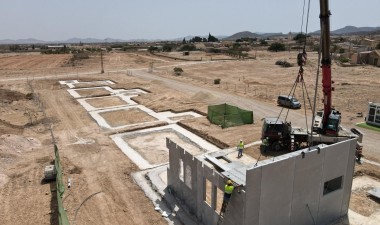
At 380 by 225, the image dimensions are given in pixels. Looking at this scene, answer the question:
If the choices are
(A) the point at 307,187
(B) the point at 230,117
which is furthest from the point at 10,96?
(A) the point at 307,187

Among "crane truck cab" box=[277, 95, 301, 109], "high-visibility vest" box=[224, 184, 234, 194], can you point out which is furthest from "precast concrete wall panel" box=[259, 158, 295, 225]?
"crane truck cab" box=[277, 95, 301, 109]

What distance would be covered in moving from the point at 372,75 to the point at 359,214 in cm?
4903

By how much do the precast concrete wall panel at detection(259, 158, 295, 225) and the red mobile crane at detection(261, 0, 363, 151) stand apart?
7.78 ft

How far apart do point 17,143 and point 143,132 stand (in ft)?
33.1

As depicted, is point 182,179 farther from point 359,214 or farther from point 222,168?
point 359,214

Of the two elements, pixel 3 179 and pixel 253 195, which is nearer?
pixel 253 195

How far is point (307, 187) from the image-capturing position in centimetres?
1291

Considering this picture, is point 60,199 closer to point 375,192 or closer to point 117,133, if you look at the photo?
point 117,133

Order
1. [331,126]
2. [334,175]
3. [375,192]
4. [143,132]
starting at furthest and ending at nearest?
[143,132]
[331,126]
[375,192]
[334,175]

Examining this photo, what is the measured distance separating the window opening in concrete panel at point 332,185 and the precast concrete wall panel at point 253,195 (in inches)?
173

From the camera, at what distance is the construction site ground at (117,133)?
15883mm

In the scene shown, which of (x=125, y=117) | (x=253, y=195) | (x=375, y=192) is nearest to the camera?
(x=253, y=195)

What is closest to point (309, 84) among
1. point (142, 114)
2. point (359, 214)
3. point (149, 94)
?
point (149, 94)

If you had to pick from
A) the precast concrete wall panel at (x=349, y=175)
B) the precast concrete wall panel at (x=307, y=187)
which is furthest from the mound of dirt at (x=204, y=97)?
the precast concrete wall panel at (x=307, y=187)
